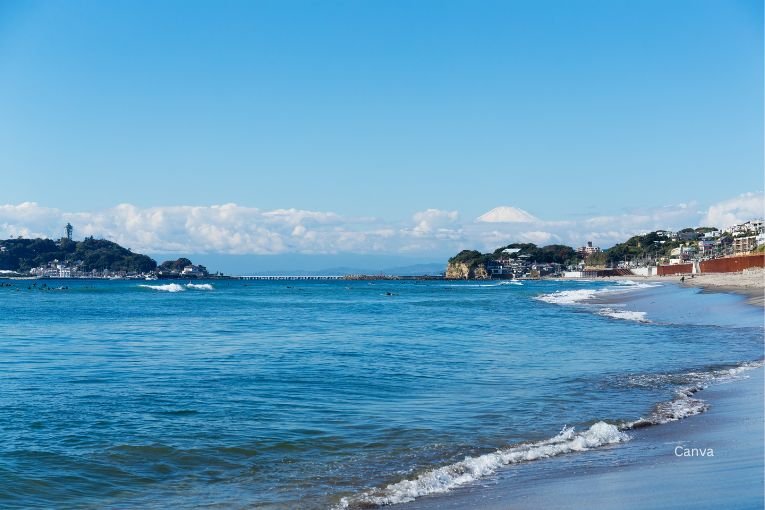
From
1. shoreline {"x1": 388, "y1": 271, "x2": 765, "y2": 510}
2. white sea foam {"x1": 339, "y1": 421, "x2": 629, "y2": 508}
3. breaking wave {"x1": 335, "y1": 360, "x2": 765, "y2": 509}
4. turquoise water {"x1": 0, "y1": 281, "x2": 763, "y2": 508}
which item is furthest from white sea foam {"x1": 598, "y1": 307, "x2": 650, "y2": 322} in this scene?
white sea foam {"x1": 339, "y1": 421, "x2": 629, "y2": 508}

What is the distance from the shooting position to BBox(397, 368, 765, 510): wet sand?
7145 mm

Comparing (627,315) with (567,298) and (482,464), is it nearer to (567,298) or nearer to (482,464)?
(567,298)

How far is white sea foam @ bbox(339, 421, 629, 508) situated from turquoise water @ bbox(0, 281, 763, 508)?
0.03 metres

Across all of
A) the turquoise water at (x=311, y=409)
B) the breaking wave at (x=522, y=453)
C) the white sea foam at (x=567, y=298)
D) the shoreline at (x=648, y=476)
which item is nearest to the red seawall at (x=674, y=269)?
the white sea foam at (x=567, y=298)

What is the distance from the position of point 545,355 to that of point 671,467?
1258 cm

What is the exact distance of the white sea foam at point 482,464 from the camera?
8151 mm

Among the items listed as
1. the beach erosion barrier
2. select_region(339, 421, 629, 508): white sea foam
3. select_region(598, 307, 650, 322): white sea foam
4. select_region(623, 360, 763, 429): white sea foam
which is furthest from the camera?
the beach erosion barrier

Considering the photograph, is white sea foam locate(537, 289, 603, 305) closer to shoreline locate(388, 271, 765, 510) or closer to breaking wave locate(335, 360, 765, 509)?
breaking wave locate(335, 360, 765, 509)

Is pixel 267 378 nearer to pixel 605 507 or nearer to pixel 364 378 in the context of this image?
pixel 364 378

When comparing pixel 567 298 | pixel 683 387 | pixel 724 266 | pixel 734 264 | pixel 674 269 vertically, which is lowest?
pixel 567 298

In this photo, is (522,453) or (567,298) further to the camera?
(567,298)

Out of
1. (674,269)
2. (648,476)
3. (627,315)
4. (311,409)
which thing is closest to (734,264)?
(674,269)

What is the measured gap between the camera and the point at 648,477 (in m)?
8.06

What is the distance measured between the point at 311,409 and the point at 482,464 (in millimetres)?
4550
